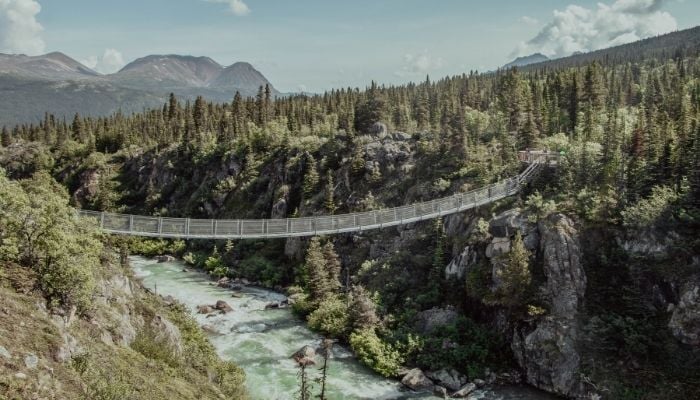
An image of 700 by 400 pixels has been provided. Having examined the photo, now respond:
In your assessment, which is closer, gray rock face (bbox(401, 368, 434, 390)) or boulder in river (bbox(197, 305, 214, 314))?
gray rock face (bbox(401, 368, 434, 390))

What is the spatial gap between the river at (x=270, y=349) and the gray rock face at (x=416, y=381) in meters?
0.45

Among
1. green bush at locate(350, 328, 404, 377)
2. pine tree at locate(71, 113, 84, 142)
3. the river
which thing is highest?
pine tree at locate(71, 113, 84, 142)

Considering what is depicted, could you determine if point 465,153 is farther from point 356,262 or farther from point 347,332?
point 347,332

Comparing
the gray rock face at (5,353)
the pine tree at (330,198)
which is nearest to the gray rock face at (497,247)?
the pine tree at (330,198)

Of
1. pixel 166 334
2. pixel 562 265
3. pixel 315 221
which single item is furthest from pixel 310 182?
pixel 166 334

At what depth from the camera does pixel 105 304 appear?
16.6 m

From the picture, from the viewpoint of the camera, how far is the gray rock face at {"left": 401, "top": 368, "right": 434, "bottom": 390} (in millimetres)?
25250

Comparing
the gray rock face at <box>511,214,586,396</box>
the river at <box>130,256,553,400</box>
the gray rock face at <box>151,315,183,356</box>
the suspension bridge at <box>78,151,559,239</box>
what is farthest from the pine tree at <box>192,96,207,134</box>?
the gray rock face at <box>151,315,183,356</box>

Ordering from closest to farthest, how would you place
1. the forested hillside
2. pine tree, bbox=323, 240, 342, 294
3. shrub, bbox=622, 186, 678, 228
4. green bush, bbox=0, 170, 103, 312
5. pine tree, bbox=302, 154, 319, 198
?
green bush, bbox=0, 170, 103, 312
the forested hillside
shrub, bbox=622, 186, 678, 228
pine tree, bbox=323, 240, 342, 294
pine tree, bbox=302, 154, 319, 198

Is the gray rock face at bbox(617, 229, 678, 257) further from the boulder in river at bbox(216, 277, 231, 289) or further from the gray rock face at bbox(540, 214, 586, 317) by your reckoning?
the boulder in river at bbox(216, 277, 231, 289)

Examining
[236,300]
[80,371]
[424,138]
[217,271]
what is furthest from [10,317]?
[424,138]

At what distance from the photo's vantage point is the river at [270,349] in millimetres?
24500

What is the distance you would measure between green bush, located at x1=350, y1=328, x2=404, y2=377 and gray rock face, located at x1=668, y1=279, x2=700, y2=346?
13.1 meters

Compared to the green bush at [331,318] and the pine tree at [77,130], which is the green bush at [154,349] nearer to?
the green bush at [331,318]
